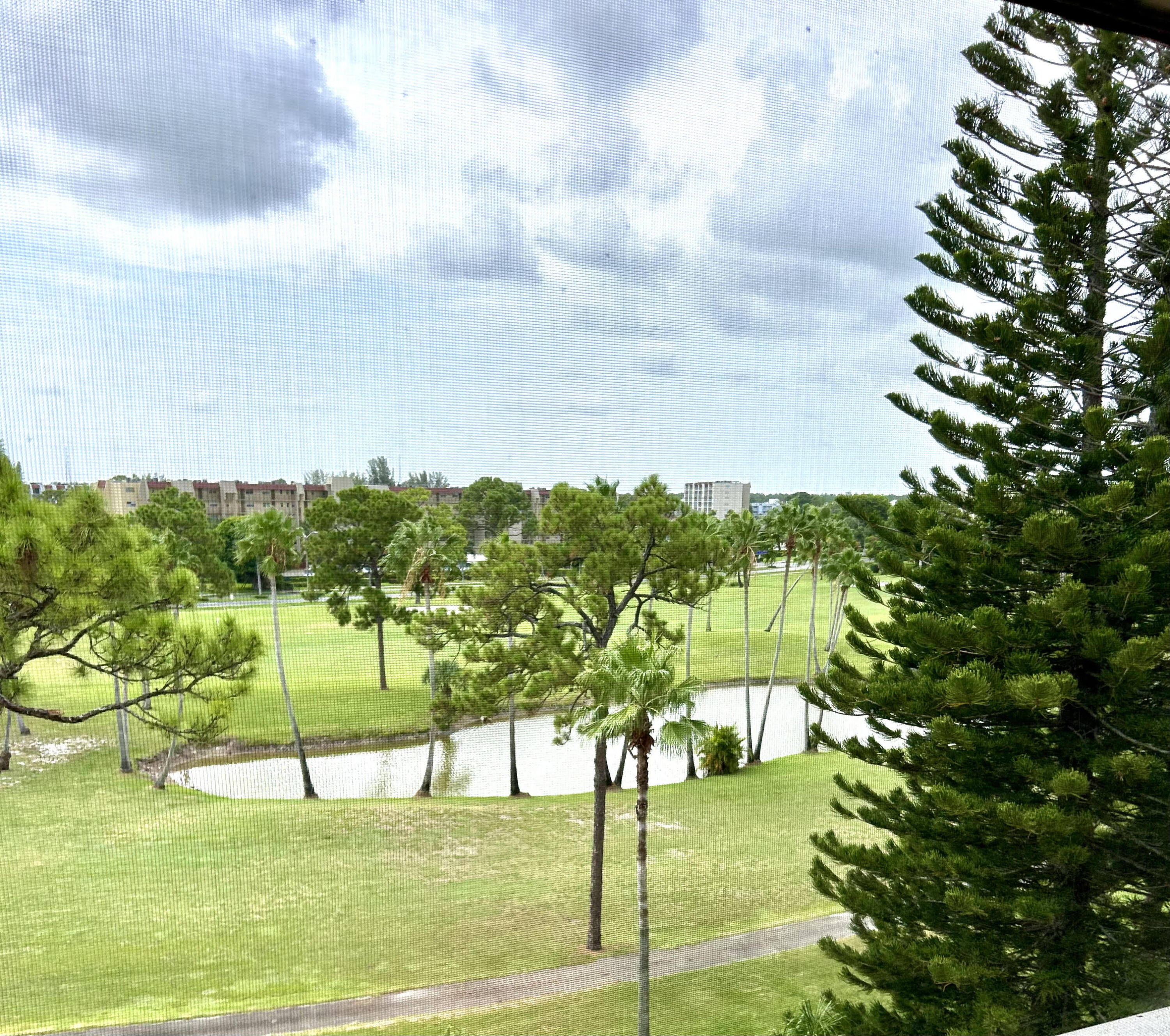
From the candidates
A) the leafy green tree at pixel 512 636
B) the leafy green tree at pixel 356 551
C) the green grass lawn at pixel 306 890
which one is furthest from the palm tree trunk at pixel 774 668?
the leafy green tree at pixel 356 551

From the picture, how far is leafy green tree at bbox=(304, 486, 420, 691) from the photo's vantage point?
2752 millimetres

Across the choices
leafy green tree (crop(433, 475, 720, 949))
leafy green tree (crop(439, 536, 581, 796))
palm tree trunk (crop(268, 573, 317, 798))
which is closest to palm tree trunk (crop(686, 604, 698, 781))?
leafy green tree (crop(433, 475, 720, 949))

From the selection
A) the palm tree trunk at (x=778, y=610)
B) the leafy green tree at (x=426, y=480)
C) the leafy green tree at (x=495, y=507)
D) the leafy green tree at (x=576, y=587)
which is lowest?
the palm tree trunk at (x=778, y=610)

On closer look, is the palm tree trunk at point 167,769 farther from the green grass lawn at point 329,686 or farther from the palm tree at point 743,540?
the palm tree at point 743,540

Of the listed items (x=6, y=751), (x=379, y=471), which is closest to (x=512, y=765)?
(x=6, y=751)

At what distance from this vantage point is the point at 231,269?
1.83 meters

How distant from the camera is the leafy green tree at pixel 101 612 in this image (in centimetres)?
180

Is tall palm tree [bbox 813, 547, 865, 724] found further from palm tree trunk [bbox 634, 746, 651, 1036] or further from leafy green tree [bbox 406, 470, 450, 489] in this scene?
leafy green tree [bbox 406, 470, 450, 489]

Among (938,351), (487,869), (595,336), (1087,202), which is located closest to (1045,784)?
(938,351)

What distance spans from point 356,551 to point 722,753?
3.06 m

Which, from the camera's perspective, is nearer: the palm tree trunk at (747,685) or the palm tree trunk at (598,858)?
the palm tree trunk at (598,858)

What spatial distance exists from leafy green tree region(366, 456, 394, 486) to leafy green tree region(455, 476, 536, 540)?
1.18 ft

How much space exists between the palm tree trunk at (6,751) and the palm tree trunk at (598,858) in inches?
107

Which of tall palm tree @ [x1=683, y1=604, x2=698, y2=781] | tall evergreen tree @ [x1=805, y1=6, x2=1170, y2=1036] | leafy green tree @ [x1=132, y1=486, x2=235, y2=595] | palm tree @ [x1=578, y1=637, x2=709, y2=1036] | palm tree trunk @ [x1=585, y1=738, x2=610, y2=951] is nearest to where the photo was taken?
tall evergreen tree @ [x1=805, y1=6, x2=1170, y2=1036]
